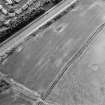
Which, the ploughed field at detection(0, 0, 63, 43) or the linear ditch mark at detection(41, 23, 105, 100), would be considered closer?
the linear ditch mark at detection(41, 23, 105, 100)

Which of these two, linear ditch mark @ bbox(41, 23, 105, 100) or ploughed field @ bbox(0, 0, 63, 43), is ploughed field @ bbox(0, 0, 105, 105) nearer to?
linear ditch mark @ bbox(41, 23, 105, 100)

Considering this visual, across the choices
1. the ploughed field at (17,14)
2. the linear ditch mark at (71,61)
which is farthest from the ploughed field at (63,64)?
the ploughed field at (17,14)

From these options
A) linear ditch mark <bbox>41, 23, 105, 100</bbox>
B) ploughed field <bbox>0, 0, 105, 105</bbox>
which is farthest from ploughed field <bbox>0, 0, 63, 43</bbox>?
linear ditch mark <bbox>41, 23, 105, 100</bbox>

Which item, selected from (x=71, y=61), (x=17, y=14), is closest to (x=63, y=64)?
(x=71, y=61)

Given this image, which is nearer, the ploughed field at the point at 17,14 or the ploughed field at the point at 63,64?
the ploughed field at the point at 63,64

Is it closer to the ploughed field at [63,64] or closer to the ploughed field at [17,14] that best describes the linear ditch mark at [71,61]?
the ploughed field at [63,64]

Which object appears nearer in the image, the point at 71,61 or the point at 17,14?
the point at 71,61

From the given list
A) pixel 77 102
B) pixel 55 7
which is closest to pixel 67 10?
pixel 55 7

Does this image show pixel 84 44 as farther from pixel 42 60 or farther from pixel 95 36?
pixel 42 60

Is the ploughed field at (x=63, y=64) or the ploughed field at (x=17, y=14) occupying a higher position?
the ploughed field at (x=17, y=14)

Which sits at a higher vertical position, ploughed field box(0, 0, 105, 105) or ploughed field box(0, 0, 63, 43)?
ploughed field box(0, 0, 63, 43)

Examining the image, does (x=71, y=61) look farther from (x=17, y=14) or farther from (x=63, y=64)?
(x=17, y=14)

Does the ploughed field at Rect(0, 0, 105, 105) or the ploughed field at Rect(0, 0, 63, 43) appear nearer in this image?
the ploughed field at Rect(0, 0, 105, 105)
